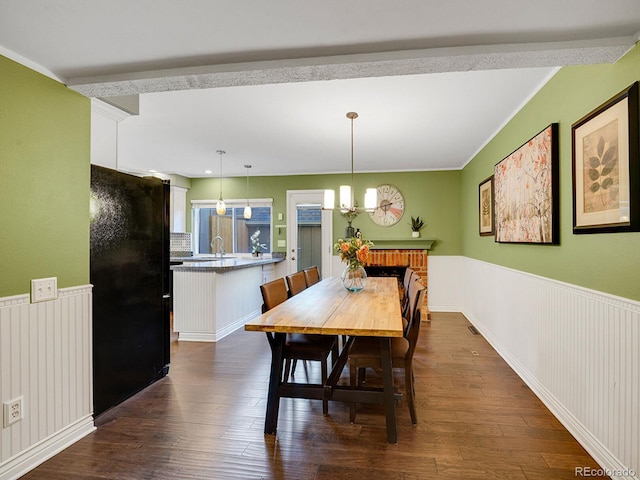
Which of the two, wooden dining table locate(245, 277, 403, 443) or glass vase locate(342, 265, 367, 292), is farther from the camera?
glass vase locate(342, 265, 367, 292)

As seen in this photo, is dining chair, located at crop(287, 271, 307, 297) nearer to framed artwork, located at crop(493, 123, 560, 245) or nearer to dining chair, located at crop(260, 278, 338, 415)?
dining chair, located at crop(260, 278, 338, 415)

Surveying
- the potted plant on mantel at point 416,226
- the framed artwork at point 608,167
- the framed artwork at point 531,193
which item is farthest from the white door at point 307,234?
the framed artwork at point 608,167

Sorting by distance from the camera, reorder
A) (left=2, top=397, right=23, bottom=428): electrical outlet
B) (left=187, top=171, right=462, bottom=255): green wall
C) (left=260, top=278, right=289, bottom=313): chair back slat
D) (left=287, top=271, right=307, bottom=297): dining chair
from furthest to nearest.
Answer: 1. (left=187, top=171, right=462, bottom=255): green wall
2. (left=287, top=271, right=307, bottom=297): dining chair
3. (left=260, top=278, right=289, bottom=313): chair back slat
4. (left=2, top=397, right=23, bottom=428): electrical outlet

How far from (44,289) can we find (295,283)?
6.44 ft

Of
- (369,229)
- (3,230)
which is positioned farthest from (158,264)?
(369,229)

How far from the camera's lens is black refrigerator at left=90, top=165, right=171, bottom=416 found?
242 centimetres

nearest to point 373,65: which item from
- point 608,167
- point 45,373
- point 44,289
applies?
point 608,167

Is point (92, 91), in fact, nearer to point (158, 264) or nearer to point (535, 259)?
point (158, 264)

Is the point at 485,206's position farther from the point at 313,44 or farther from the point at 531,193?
the point at 313,44

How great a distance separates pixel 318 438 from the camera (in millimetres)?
2146

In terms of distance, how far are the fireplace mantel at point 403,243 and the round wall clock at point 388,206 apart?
0.33m

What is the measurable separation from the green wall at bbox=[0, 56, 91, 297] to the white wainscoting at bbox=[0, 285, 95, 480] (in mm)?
142

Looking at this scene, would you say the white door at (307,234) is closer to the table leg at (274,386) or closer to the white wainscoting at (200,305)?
the white wainscoting at (200,305)

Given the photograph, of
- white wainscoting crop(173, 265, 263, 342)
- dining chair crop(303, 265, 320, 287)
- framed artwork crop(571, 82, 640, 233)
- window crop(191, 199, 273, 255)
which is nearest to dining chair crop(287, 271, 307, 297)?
dining chair crop(303, 265, 320, 287)
